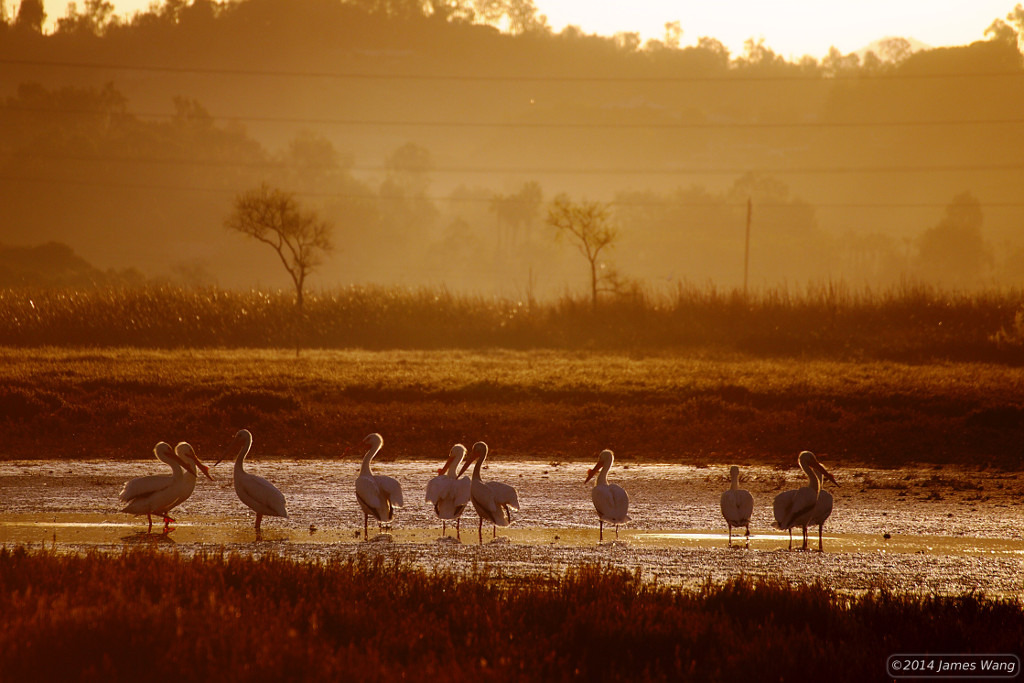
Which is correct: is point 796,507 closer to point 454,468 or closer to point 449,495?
point 449,495

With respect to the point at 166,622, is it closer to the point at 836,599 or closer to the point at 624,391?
the point at 836,599

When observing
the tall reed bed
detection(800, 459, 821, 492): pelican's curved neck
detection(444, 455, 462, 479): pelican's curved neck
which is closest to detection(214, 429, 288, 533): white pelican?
detection(444, 455, 462, 479): pelican's curved neck

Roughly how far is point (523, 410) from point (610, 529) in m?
9.58

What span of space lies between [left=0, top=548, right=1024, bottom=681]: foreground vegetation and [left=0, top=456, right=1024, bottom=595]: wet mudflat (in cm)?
116

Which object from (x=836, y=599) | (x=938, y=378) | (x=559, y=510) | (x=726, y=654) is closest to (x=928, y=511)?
(x=559, y=510)

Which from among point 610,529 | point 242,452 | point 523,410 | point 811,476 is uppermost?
point 242,452

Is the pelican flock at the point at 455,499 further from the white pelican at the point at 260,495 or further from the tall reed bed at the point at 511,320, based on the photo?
the tall reed bed at the point at 511,320

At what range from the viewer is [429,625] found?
23.6ft

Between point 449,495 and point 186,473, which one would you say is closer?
point 449,495

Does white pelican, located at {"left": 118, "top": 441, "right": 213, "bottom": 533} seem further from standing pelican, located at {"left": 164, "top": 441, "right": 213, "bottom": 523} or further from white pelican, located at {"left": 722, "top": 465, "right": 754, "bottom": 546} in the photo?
white pelican, located at {"left": 722, "top": 465, "right": 754, "bottom": 546}

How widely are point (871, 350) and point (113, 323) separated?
25.8 m

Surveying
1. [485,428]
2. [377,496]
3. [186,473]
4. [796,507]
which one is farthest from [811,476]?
[485,428]

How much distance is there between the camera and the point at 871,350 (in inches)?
1293

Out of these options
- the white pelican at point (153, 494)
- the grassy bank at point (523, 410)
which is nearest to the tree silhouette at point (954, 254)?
the grassy bank at point (523, 410)
